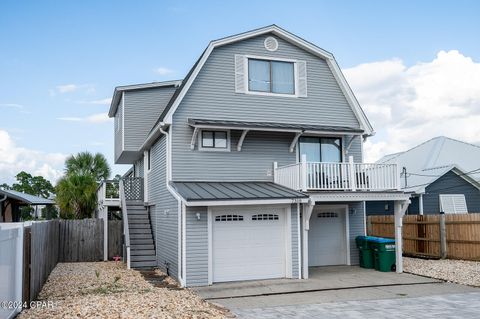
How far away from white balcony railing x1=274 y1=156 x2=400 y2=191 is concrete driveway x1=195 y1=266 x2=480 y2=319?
2.80m

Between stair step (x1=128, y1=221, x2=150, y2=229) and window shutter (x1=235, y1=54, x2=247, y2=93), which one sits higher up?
window shutter (x1=235, y1=54, x2=247, y2=93)

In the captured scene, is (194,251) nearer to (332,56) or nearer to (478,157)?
(332,56)

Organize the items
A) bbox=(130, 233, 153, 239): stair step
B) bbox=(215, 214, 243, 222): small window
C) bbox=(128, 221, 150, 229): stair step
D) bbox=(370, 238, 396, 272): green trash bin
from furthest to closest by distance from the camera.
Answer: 1. bbox=(128, 221, 150, 229): stair step
2. bbox=(130, 233, 153, 239): stair step
3. bbox=(370, 238, 396, 272): green trash bin
4. bbox=(215, 214, 243, 222): small window

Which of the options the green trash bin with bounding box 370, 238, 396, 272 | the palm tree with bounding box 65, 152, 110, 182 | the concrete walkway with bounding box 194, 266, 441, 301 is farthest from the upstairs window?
the palm tree with bounding box 65, 152, 110, 182

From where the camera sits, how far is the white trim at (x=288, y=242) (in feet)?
47.1

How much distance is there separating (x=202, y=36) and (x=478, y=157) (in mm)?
21569

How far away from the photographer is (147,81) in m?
19.9

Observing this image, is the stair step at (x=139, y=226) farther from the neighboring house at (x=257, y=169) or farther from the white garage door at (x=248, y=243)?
the white garage door at (x=248, y=243)

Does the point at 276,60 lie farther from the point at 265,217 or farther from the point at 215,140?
the point at 265,217

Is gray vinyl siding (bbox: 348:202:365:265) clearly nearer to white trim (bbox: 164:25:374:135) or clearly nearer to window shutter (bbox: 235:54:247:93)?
white trim (bbox: 164:25:374:135)

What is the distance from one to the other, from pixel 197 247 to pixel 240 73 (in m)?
6.25

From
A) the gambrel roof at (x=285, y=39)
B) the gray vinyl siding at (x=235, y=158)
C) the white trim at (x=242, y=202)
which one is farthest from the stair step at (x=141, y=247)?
the white trim at (x=242, y=202)

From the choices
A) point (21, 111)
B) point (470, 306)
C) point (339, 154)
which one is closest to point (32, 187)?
point (21, 111)

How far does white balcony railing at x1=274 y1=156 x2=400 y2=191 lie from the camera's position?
583 inches
